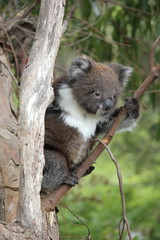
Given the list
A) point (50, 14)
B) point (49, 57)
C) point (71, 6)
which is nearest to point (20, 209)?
point (49, 57)

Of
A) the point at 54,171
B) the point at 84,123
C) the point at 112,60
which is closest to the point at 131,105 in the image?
the point at 84,123

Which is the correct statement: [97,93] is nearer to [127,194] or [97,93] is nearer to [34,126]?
[34,126]

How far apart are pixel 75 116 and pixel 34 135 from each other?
4.20 feet

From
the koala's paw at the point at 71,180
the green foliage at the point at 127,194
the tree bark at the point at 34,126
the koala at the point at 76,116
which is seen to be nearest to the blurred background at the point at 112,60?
the green foliage at the point at 127,194

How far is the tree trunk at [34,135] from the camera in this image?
3247 millimetres

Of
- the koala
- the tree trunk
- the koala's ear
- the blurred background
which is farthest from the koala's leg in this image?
the koala's ear

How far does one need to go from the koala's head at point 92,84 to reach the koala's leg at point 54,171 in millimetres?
463

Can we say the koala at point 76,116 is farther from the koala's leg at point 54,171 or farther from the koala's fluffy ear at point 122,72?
the koala's fluffy ear at point 122,72

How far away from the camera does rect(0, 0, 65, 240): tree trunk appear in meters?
3.25

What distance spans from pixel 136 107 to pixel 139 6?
2519 millimetres

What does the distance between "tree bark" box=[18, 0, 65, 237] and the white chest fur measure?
3.28 ft

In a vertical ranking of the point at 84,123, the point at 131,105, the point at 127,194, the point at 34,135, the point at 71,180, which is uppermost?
the point at 34,135

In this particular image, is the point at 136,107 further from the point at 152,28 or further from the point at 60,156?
the point at 152,28

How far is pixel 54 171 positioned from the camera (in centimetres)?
443
